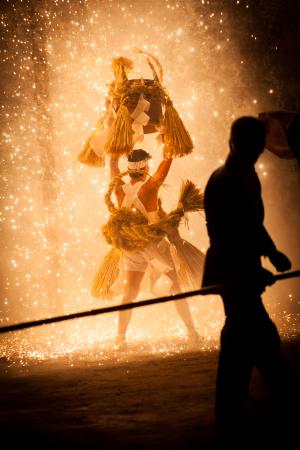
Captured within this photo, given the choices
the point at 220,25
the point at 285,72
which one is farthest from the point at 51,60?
the point at 285,72

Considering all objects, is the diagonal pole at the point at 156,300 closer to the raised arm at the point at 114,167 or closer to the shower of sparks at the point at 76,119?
the raised arm at the point at 114,167

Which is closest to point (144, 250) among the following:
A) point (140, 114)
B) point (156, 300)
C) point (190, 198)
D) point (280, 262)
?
point (190, 198)

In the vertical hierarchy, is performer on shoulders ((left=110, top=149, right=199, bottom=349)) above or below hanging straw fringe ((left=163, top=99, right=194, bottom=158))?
below

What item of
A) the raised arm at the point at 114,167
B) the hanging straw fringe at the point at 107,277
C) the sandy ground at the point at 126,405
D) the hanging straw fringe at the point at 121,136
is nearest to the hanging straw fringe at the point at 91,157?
the raised arm at the point at 114,167

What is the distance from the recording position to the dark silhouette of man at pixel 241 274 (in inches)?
113

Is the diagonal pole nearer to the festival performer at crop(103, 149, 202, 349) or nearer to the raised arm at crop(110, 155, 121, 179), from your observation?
the festival performer at crop(103, 149, 202, 349)

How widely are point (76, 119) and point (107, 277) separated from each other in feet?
10.4

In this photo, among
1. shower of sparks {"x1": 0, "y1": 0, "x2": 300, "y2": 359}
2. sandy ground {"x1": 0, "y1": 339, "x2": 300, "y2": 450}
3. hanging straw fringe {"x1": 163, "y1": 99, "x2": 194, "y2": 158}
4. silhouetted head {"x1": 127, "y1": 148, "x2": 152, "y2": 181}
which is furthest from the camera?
shower of sparks {"x1": 0, "y1": 0, "x2": 300, "y2": 359}

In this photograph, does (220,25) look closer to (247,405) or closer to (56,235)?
(56,235)

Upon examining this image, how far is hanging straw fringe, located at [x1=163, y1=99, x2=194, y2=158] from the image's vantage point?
5.85 metres

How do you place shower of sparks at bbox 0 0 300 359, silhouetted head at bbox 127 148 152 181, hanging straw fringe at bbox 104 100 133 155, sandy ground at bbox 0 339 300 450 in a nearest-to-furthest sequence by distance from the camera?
sandy ground at bbox 0 339 300 450, hanging straw fringe at bbox 104 100 133 155, silhouetted head at bbox 127 148 152 181, shower of sparks at bbox 0 0 300 359

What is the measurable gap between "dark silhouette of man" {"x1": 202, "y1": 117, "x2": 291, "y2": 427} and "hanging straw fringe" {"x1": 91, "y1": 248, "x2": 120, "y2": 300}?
304cm

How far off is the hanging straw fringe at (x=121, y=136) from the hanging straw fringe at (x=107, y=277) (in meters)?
1.05

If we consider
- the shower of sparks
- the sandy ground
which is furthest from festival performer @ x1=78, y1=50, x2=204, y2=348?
the shower of sparks
